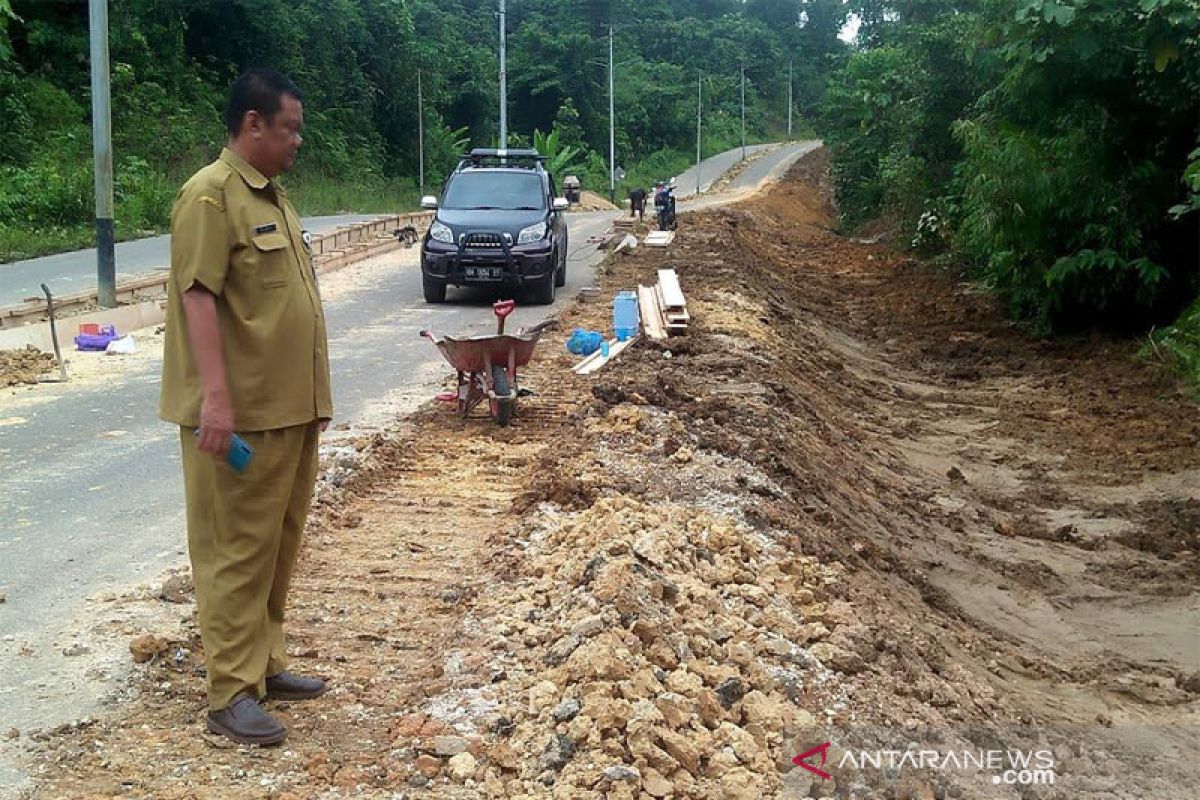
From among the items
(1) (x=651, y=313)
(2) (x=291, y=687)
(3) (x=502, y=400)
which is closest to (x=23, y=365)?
(3) (x=502, y=400)

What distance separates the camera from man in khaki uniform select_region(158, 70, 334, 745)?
4.13 meters

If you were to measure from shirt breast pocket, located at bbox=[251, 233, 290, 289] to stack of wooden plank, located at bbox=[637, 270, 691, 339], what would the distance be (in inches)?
368

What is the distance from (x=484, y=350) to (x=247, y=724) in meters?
5.70

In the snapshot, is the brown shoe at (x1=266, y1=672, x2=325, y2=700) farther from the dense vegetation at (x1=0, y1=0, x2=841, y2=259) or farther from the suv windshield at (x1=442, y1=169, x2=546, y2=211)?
the dense vegetation at (x1=0, y1=0, x2=841, y2=259)

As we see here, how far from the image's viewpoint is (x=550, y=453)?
29.2 ft

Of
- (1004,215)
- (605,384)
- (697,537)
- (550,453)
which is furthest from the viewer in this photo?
(1004,215)

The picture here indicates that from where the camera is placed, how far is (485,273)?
57.6 feet

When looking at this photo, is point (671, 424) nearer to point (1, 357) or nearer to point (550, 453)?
point (550, 453)

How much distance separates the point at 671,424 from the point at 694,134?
80.7m

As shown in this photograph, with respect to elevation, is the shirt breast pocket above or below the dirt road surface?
above

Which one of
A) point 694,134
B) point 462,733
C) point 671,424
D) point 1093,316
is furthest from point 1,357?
point 694,134

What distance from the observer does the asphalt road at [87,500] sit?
4973 millimetres

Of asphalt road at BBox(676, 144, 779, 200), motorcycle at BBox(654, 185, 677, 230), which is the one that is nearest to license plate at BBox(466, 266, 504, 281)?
motorcycle at BBox(654, 185, 677, 230)

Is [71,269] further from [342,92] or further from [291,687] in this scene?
[342,92]
